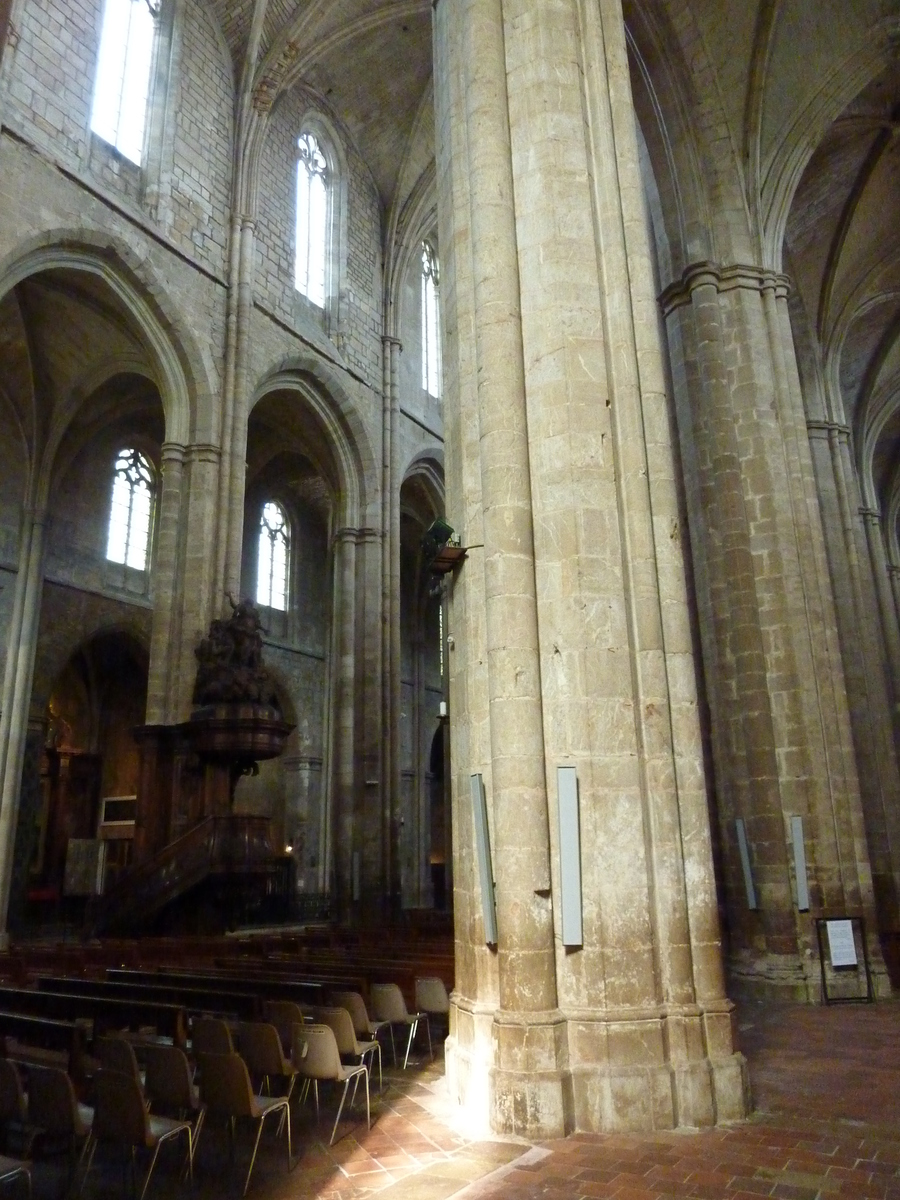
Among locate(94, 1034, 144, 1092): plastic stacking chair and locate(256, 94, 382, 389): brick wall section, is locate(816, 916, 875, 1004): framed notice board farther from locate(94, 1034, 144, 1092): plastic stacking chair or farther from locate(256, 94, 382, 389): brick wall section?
locate(256, 94, 382, 389): brick wall section

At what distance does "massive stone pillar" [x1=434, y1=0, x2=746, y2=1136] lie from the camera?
541 cm

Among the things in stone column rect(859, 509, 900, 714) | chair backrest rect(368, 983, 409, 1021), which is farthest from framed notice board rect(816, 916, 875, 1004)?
stone column rect(859, 509, 900, 714)

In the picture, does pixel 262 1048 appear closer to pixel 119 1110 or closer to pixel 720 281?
pixel 119 1110

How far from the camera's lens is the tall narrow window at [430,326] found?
910 inches

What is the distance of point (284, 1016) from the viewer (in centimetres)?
543

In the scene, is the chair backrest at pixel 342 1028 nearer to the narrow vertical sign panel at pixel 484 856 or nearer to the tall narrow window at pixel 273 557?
the narrow vertical sign panel at pixel 484 856

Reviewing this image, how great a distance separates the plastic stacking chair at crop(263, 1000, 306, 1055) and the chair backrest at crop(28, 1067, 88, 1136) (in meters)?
1.55

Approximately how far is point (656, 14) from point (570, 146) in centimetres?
795

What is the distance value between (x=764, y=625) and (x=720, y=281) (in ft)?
16.2

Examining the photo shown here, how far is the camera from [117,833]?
21062mm

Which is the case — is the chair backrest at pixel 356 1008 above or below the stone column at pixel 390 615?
below

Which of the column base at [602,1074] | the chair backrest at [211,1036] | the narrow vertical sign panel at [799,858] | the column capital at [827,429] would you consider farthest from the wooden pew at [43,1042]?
the column capital at [827,429]

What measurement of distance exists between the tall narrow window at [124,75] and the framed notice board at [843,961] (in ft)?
51.2

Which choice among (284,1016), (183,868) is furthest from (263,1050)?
(183,868)
